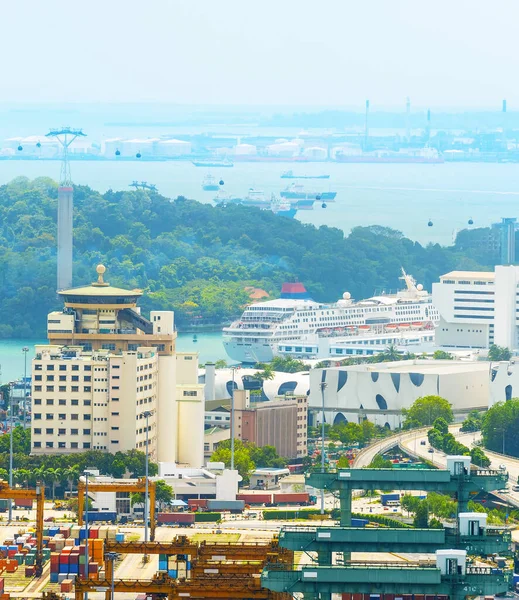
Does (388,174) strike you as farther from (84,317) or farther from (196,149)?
(84,317)

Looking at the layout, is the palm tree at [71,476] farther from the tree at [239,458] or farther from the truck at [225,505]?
the tree at [239,458]

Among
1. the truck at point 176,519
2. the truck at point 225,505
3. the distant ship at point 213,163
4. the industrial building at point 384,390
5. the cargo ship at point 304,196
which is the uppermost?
the distant ship at point 213,163

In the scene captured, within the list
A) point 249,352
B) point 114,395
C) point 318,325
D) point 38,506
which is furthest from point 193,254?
point 38,506

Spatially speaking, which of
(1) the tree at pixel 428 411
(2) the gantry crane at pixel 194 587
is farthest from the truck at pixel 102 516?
(1) the tree at pixel 428 411

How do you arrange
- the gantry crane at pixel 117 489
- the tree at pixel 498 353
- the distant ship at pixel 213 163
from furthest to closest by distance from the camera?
the distant ship at pixel 213 163 → the tree at pixel 498 353 → the gantry crane at pixel 117 489

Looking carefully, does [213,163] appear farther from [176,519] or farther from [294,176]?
[176,519]
